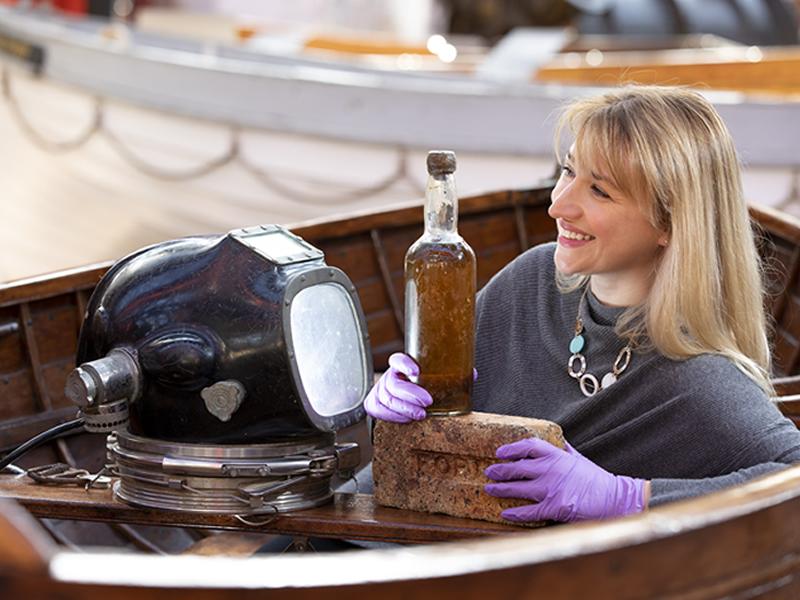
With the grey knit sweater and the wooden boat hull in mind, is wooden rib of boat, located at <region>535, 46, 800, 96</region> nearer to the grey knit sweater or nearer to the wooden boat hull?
the wooden boat hull

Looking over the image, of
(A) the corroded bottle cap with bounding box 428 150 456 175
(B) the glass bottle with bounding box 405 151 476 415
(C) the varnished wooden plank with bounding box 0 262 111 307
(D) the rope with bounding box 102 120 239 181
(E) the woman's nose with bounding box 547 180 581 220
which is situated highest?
(A) the corroded bottle cap with bounding box 428 150 456 175

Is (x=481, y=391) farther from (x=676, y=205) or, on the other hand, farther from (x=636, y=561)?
(x=636, y=561)

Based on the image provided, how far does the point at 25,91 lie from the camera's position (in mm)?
5863

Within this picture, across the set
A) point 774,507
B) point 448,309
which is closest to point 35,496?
point 448,309

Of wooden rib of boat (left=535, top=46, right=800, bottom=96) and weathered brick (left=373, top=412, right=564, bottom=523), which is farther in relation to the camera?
wooden rib of boat (left=535, top=46, right=800, bottom=96)

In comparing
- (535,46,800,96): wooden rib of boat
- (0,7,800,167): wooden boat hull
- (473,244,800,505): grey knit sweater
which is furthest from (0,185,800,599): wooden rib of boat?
(535,46,800,96): wooden rib of boat

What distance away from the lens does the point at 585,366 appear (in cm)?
168

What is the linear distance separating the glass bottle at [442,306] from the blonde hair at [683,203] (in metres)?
0.20

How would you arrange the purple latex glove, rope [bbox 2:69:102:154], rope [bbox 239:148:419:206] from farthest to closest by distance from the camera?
1. rope [bbox 2:69:102:154]
2. rope [bbox 239:148:419:206]
3. the purple latex glove

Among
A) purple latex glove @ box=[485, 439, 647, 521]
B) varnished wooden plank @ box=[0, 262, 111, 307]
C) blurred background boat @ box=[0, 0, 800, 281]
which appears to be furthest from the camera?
blurred background boat @ box=[0, 0, 800, 281]

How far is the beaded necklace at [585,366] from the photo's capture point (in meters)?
1.62

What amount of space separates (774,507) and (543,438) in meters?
0.34

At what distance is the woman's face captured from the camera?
5.18 feet

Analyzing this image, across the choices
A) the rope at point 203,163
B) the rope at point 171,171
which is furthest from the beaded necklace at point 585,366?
the rope at point 171,171
